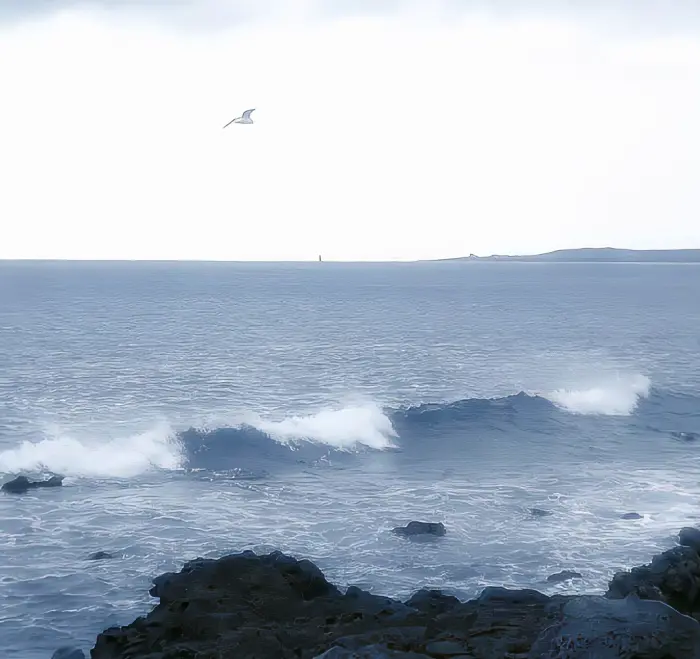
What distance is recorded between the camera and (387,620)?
615 inches

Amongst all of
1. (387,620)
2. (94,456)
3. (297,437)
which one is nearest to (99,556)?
(387,620)

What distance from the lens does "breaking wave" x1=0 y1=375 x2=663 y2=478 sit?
3161 centimetres

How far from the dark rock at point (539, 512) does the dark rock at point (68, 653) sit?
13.7 meters

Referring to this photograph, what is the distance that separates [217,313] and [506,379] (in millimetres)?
57358

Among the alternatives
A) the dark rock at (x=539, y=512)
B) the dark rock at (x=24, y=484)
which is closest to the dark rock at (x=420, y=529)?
the dark rock at (x=539, y=512)

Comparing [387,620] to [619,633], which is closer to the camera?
[619,633]

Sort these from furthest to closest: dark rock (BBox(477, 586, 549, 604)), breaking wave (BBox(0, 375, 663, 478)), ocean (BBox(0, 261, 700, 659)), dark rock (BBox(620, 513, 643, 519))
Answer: breaking wave (BBox(0, 375, 663, 478)) < dark rock (BBox(620, 513, 643, 519)) < ocean (BBox(0, 261, 700, 659)) < dark rock (BBox(477, 586, 549, 604))

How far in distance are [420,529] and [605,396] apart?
2767 cm

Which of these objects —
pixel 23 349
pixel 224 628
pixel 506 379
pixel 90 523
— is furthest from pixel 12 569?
pixel 23 349

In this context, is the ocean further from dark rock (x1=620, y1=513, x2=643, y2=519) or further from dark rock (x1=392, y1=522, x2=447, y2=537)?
dark rock (x1=392, y1=522, x2=447, y2=537)

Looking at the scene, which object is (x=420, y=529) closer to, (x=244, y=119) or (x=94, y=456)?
(x=244, y=119)

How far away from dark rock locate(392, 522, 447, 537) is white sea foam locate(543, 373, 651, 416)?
22846 millimetres

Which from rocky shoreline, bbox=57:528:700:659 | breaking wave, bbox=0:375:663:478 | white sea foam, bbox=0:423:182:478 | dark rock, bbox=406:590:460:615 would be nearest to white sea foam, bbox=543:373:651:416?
breaking wave, bbox=0:375:663:478

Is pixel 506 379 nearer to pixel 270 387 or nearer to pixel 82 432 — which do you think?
pixel 270 387
